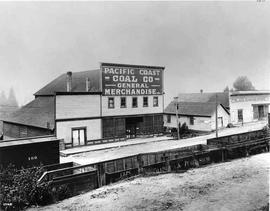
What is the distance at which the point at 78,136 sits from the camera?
27312 millimetres

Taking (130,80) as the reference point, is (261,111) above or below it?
below

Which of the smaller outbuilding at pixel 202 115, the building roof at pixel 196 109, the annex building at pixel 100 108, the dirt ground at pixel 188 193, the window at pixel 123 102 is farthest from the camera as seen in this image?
the building roof at pixel 196 109

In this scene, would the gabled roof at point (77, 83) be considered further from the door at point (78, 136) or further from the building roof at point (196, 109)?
the building roof at point (196, 109)

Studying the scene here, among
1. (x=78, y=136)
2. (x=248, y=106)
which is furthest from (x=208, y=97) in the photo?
(x=78, y=136)

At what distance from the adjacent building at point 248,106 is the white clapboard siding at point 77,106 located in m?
21.0

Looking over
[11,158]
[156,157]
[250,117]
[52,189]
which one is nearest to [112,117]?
[156,157]

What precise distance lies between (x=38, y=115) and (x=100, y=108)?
6878mm

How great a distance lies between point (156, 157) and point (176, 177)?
2364 millimetres

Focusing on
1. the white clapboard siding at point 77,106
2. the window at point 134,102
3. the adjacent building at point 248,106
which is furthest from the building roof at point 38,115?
the adjacent building at point 248,106

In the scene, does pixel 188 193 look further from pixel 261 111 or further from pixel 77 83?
pixel 261 111

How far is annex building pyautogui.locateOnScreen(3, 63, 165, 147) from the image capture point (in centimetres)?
2686

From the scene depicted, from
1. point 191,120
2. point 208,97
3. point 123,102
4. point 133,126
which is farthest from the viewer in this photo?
point 208,97

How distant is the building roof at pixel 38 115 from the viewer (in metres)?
27.2

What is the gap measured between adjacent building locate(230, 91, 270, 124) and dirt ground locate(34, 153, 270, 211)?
2450 centimetres
